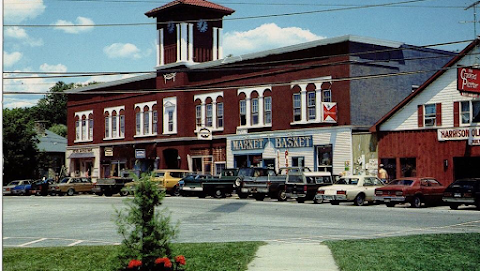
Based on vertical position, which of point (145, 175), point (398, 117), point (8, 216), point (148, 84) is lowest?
point (8, 216)

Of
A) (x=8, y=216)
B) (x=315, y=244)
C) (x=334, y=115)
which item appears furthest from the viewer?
(x=334, y=115)

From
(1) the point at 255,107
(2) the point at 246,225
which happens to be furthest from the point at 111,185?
(2) the point at 246,225

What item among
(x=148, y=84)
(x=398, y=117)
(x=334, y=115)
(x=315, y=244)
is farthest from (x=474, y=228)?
(x=148, y=84)

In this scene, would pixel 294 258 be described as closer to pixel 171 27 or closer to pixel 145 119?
pixel 171 27

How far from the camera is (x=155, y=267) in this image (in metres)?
9.33

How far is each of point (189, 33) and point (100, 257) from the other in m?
44.6

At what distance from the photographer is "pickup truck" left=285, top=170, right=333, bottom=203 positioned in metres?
34.0

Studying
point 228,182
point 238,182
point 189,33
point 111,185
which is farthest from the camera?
point 189,33

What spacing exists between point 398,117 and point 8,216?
939 inches

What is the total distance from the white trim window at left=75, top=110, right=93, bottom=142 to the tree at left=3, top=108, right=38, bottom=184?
5769 millimetres

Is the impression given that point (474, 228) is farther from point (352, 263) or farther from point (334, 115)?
point (334, 115)

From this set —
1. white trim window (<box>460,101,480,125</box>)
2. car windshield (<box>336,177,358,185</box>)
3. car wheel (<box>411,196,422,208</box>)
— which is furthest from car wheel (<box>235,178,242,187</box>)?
white trim window (<box>460,101,480,125</box>)

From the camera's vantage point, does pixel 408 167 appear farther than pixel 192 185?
No

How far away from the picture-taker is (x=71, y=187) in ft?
170
